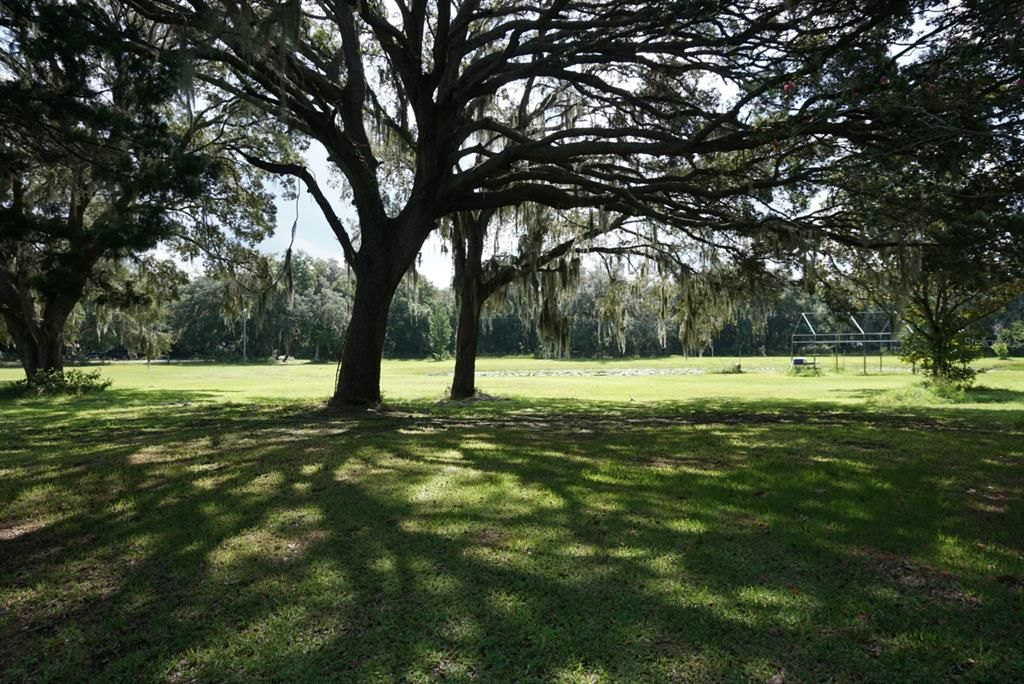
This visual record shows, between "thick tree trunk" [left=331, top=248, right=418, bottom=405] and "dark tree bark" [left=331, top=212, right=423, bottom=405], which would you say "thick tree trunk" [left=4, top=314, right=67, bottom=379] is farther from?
"dark tree bark" [left=331, top=212, right=423, bottom=405]

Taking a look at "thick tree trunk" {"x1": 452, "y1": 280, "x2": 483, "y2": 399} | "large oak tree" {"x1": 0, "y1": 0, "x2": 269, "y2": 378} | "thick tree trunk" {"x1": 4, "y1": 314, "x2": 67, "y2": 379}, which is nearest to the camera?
"large oak tree" {"x1": 0, "y1": 0, "x2": 269, "y2": 378}

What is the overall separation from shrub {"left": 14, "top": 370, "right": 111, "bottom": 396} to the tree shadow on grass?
12.6 metres

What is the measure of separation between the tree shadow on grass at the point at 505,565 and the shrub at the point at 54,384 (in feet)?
41.2

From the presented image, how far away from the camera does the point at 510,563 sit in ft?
12.1

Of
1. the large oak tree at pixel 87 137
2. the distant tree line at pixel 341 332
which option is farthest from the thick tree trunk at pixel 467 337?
the distant tree line at pixel 341 332

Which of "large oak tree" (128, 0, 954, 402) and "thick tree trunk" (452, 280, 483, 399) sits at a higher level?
"large oak tree" (128, 0, 954, 402)

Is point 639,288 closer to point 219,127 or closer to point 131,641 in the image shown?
point 219,127

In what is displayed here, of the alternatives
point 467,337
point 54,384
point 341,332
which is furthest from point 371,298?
point 341,332

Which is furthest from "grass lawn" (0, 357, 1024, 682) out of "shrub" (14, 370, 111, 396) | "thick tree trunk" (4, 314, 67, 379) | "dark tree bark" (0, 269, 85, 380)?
"thick tree trunk" (4, 314, 67, 379)

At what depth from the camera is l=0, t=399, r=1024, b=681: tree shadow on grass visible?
2.78 metres

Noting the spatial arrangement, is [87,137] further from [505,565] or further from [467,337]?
[467,337]

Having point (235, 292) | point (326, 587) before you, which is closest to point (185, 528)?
point (326, 587)

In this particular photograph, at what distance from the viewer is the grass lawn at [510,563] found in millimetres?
2773

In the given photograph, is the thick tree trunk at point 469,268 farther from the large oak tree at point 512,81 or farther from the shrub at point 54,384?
the shrub at point 54,384
